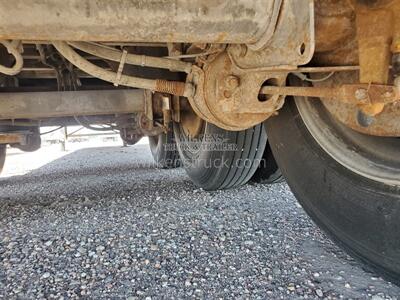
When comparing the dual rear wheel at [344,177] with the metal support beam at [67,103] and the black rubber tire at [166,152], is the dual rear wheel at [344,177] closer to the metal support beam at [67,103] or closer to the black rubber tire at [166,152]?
the metal support beam at [67,103]

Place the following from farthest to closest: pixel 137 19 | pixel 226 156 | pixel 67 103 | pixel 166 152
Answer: pixel 166 152 < pixel 226 156 < pixel 67 103 < pixel 137 19

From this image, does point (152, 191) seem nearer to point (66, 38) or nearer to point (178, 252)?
point (178, 252)

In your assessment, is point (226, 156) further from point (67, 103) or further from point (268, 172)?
point (67, 103)

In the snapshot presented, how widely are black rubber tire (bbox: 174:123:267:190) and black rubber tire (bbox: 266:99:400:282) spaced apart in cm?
59

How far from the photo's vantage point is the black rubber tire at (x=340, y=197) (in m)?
0.85

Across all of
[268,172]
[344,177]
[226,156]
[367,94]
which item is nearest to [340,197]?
[344,177]

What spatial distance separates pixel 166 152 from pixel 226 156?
127 centimetres

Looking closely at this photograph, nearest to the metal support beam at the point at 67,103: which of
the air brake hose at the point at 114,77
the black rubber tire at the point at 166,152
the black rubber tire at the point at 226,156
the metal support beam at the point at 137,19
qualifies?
the black rubber tire at the point at 226,156

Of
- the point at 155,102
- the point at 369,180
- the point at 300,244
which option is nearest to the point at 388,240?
the point at 369,180

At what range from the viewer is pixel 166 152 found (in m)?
3.01

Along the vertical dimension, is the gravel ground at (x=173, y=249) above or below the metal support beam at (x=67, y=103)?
below

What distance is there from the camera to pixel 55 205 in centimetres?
196

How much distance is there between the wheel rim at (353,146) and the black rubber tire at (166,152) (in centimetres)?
192

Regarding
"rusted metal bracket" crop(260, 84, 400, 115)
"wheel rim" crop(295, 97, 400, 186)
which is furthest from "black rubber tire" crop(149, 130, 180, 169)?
"rusted metal bracket" crop(260, 84, 400, 115)
